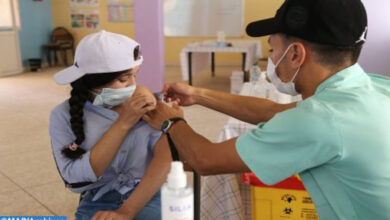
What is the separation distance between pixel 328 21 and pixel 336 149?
0.31 m

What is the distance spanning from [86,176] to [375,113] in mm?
895

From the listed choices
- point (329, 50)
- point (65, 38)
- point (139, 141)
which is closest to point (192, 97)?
point (139, 141)

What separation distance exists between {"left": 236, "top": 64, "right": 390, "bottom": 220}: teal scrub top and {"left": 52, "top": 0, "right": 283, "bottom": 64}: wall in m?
7.68

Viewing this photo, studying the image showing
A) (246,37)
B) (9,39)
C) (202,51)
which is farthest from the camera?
(246,37)

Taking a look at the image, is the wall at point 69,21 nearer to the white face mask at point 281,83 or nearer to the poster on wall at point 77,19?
the poster on wall at point 77,19

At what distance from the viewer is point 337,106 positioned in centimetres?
88

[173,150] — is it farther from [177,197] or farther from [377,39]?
[377,39]

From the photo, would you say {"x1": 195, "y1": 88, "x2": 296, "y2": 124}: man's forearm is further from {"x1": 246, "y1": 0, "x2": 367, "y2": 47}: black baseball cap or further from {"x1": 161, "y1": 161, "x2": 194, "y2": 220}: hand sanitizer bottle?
{"x1": 161, "y1": 161, "x2": 194, "y2": 220}: hand sanitizer bottle

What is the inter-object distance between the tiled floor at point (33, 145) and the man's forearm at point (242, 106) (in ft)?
4.17

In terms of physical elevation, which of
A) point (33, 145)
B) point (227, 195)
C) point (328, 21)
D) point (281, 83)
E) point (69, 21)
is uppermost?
point (328, 21)

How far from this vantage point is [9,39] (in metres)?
7.69

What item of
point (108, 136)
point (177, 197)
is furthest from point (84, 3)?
point (177, 197)

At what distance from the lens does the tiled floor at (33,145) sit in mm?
2518

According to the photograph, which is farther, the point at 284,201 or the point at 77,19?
the point at 77,19
